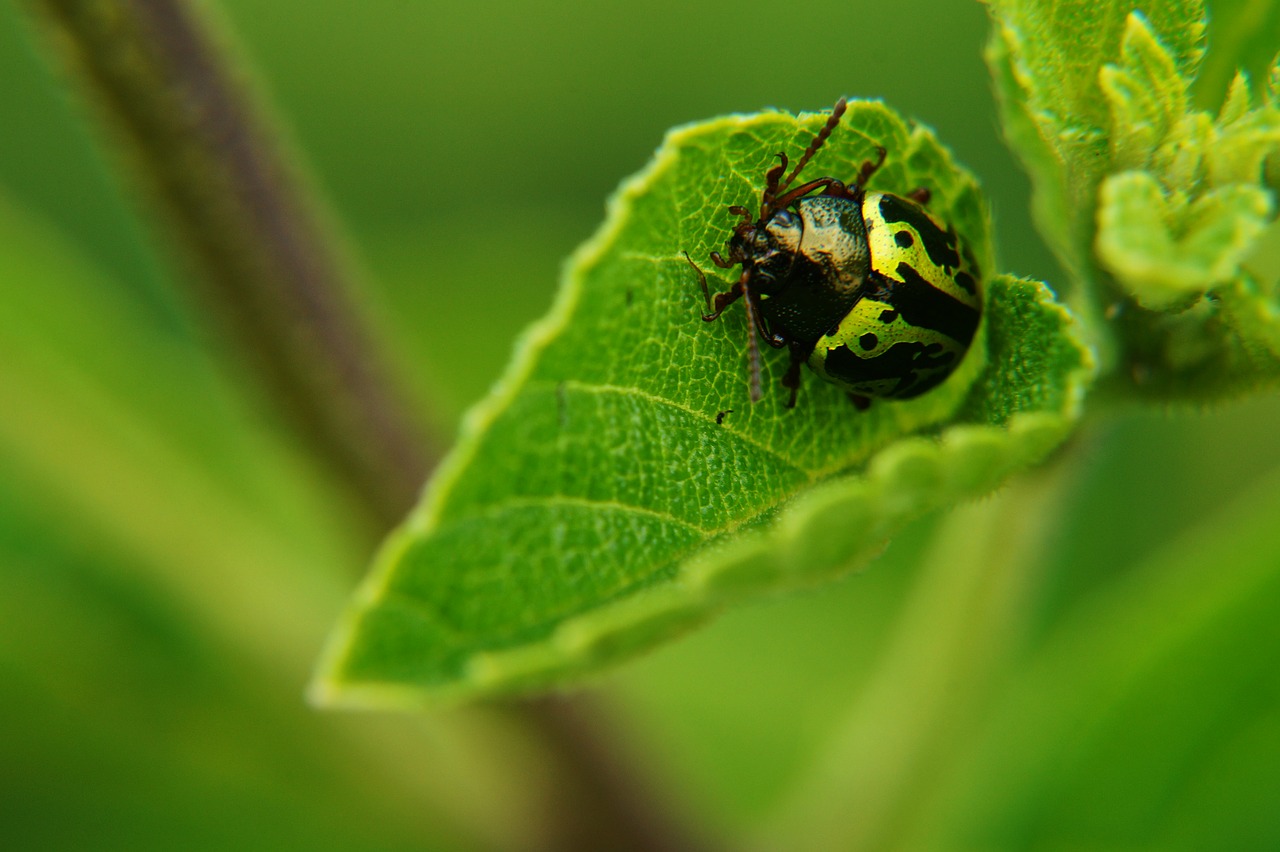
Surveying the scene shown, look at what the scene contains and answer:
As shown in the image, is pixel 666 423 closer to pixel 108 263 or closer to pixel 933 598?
pixel 933 598

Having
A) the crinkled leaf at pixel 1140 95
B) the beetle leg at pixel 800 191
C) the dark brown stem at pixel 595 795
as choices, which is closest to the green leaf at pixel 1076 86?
the crinkled leaf at pixel 1140 95

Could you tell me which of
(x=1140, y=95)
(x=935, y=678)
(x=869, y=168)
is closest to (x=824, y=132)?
(x=869, y=168)

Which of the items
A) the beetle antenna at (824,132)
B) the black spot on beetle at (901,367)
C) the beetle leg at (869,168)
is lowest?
the black spot on beetle at (901,367)

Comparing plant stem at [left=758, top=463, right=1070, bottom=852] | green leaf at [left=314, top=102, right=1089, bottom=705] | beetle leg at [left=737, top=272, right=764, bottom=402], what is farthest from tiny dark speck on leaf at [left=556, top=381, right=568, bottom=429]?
plant stem at [left=758, top=463, right=1070, bottom=852]

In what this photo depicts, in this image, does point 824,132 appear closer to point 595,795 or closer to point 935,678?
point 935,678

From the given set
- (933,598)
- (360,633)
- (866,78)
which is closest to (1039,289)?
(360,633)

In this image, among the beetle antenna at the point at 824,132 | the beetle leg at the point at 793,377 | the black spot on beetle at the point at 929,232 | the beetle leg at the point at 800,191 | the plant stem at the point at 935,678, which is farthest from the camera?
the plant stem at the point at 935,678

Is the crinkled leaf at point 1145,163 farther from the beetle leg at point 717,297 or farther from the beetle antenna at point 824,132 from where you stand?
the beetle leg at point 717,297
